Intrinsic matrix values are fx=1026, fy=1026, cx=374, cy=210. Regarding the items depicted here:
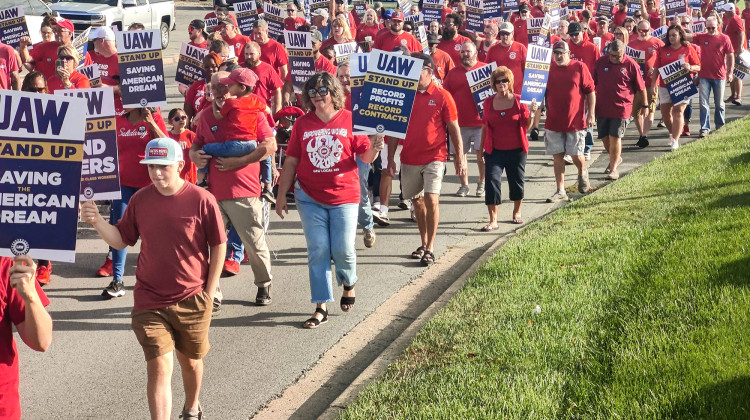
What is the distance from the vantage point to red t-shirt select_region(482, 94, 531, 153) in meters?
12.4

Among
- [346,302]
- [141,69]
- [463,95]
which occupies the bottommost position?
[346,302]

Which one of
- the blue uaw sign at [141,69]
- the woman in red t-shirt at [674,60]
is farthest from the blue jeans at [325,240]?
the woman in red t-shirt at [674,60]

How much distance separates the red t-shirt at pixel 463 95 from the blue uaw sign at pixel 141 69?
4.60 metres

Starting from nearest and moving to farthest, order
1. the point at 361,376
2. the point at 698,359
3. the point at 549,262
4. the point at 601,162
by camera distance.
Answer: the point at 698,359 < the point at 361,376 < the point at 549,262 < the point at 601,162

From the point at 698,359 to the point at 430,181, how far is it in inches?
197

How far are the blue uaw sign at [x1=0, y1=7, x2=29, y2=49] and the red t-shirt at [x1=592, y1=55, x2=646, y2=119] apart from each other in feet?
30.7

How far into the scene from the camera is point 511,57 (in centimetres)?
1641

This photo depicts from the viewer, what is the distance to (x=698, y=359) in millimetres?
6348

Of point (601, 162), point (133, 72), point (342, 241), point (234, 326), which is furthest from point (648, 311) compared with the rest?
point (601, 162)

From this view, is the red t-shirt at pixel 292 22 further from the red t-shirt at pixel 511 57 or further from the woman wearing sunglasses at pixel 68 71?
the woman wearing sunglasses at pixel 68 71

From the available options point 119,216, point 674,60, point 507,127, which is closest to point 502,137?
point 507,127

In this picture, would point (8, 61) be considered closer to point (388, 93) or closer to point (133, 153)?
point (133, 153)

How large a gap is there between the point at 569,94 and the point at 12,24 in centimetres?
916

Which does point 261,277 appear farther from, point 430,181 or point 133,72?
point 133,72
